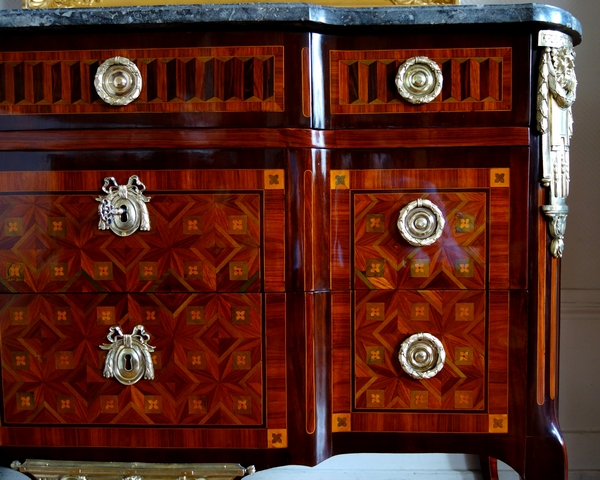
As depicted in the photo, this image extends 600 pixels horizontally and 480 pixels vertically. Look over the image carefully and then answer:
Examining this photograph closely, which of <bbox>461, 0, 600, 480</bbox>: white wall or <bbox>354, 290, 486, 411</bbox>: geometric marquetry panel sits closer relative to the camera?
<bbox>354, 290, 486, 411</bbox>: geometric marquetry panel

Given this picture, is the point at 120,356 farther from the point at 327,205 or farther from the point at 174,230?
the point at 327,205

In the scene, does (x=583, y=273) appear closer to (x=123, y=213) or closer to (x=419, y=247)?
(x=419, y=247)

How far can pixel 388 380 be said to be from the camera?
0.85 meters

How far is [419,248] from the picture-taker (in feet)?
2.74

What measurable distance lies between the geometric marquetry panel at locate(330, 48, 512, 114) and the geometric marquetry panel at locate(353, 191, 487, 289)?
0.40 ft

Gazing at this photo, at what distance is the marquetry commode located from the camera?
0.81 m

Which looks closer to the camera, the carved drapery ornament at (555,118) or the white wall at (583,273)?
the carved drapery ornament at (555,118)

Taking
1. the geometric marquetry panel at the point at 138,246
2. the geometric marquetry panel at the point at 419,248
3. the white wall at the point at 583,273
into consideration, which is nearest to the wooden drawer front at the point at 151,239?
the geometric marquetry panel at the point at 138,246

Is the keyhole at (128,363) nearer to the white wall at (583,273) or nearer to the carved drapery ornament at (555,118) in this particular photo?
the carved drapery ornament at (555,118)

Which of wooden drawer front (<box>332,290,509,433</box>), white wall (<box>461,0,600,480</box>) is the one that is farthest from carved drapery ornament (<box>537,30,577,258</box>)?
white wall (<box>461,0,600,480</box>)

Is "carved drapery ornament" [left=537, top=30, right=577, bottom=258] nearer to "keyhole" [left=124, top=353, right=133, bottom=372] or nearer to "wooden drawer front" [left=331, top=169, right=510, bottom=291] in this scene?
"wooden drawer front" [left=331, top=169, right=510, bottom=291]

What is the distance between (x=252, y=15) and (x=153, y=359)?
499mm

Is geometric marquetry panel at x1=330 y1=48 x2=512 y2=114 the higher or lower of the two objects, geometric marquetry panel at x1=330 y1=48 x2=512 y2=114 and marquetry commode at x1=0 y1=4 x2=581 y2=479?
the higher

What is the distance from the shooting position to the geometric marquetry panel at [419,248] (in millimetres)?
827
